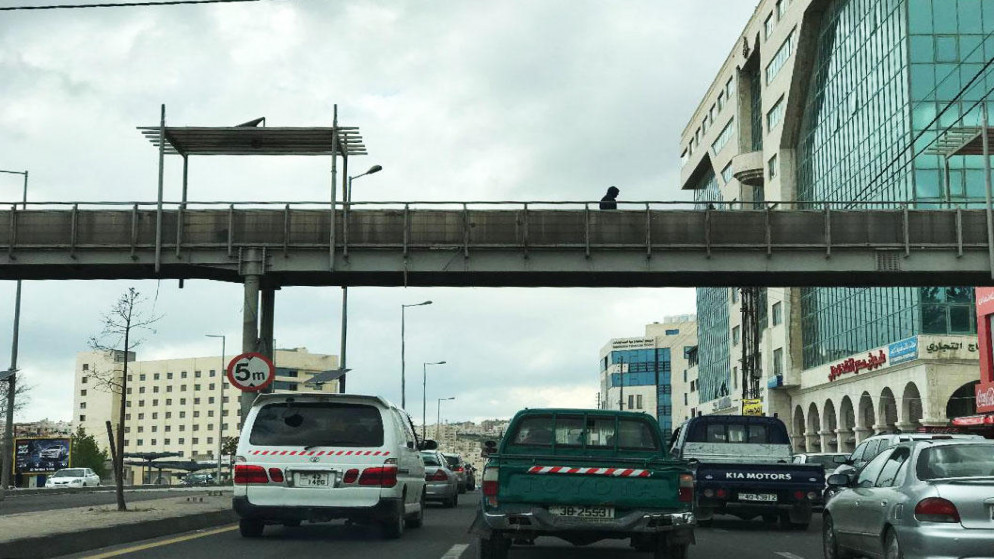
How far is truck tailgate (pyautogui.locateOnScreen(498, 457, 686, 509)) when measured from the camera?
10.9 meters

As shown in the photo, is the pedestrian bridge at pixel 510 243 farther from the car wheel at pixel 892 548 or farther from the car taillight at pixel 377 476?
the car wheel at pixel 892 548

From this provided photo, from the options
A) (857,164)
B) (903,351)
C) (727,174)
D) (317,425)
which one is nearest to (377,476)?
(317,425)

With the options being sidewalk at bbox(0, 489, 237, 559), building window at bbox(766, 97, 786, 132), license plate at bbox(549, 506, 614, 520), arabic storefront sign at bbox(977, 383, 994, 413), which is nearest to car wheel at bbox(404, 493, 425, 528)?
sidewalk at bbox(0, 489, 237, 559)

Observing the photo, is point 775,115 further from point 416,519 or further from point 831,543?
point 831,543

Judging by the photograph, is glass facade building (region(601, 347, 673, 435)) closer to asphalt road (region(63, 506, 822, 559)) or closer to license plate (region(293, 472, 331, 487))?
asphalt road (region(63, 506, 822, 559))

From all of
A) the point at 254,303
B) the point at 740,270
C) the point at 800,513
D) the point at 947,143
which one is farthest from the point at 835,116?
the point at 800,513

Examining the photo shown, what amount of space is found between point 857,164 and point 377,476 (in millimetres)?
47791

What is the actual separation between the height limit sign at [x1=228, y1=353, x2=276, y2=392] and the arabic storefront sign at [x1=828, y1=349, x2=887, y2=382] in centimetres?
3546

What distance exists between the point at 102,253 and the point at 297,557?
2181 centimetres

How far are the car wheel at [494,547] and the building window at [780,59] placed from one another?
59.3 m

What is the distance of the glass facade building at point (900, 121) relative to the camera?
164ft

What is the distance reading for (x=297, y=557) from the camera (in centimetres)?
1221

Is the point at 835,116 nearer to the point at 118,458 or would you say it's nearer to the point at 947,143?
the point at 947,143

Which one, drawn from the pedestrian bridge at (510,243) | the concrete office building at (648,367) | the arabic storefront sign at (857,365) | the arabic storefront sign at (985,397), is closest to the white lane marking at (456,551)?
the pedestrian bridge at (510,243)
